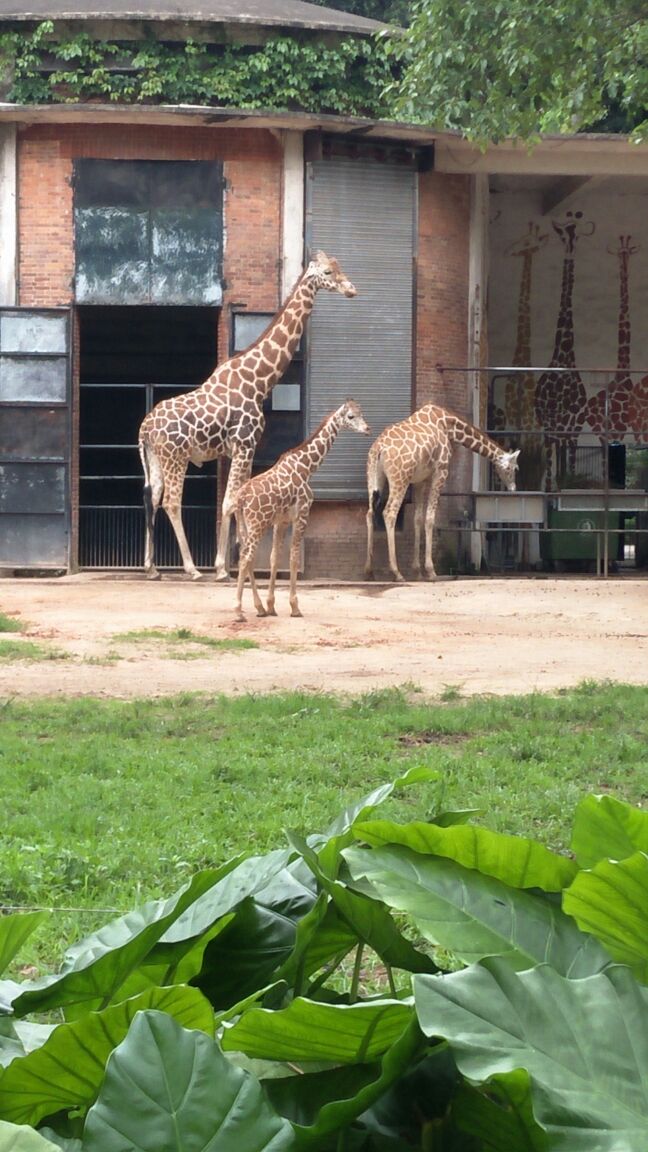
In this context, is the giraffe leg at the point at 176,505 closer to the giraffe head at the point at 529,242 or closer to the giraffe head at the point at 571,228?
the giraffe head at the point at 529,242

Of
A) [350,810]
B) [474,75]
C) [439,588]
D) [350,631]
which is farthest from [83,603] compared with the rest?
[350,810]

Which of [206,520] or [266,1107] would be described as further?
[206,520]

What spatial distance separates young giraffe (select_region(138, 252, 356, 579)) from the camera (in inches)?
606

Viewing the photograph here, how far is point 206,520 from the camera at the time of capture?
67.9 ft

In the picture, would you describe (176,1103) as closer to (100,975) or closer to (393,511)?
(100,975)

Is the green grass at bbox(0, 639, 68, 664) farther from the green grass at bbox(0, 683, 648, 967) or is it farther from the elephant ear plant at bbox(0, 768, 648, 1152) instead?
the elephant ear plant at bbox(0, 768, 648, 1152)

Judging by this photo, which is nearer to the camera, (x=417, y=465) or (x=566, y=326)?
(x=417, y=465)

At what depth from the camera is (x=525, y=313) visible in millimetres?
22953

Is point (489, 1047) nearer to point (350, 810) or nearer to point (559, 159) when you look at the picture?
point (350, 810)

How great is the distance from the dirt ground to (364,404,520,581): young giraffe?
1.31m

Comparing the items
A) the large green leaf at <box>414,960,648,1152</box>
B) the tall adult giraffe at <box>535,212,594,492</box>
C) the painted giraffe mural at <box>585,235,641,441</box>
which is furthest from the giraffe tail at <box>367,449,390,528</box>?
the large green leaf at <box>414,960,648,1152</box>

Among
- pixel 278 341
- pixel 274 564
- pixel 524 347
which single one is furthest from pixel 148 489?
pixel 524 347

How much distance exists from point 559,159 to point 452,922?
17773 mm

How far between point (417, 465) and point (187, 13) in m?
8.12
